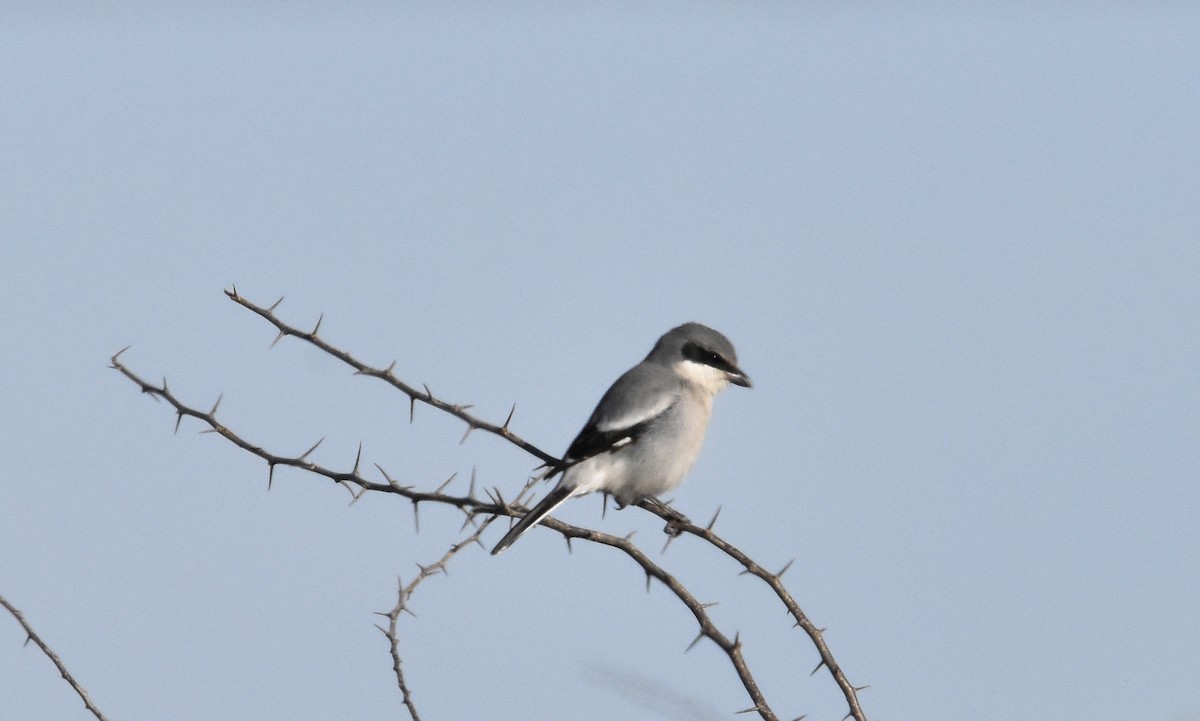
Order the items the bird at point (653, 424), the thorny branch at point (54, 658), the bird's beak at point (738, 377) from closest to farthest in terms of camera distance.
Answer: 1. the thorny branch at point (54, 658)
2. the bird at point (653, 424)
3. the bird's beak at point (738, 377)

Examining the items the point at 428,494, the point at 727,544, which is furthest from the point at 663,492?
the point at 428,494

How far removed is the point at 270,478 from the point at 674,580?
1157mm

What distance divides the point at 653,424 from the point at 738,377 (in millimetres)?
777

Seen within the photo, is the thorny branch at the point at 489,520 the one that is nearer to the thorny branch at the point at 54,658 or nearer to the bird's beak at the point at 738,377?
the thorny branch at the point at 54,658

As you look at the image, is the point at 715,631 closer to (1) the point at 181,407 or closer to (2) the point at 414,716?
(2) the point at 414,716

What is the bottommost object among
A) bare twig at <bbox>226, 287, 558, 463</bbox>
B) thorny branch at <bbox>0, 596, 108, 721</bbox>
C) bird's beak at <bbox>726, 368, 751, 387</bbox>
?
thorny branch at <bbox>0, 596, 108, 721</bbox>

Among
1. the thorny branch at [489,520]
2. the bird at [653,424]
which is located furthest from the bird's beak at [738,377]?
the thorny branch at [489,520]

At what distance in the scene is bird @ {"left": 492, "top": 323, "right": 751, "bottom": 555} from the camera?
6.29 metres

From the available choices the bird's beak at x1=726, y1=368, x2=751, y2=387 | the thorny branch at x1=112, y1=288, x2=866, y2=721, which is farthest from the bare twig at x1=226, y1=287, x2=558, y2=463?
the bird's beak at x1=726, y1=368, x2=751, y2=387

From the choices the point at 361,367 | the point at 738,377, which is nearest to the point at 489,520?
the point at 361,367

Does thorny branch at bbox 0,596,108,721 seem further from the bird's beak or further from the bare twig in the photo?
the bird's beak

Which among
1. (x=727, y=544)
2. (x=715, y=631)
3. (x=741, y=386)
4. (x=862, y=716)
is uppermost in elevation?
(x=741, y=386)

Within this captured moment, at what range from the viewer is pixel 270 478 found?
3.75 m

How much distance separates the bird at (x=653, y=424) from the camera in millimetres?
6293
